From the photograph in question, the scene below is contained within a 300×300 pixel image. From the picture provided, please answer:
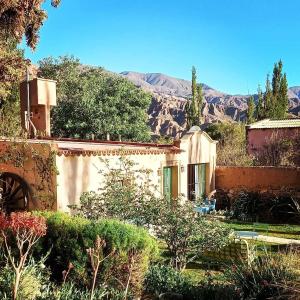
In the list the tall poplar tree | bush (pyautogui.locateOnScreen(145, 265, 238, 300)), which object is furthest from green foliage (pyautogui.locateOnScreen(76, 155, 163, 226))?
the tall poplar tree

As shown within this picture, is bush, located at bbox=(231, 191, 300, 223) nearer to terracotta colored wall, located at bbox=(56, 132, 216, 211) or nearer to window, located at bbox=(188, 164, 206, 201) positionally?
window, located at bbox=(188, 164, 206, 201)

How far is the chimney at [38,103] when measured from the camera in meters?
19.9

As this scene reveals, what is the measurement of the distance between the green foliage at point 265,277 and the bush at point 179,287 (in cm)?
22

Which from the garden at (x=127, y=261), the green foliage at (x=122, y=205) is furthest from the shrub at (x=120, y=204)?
the garden at (x=127, y=261)

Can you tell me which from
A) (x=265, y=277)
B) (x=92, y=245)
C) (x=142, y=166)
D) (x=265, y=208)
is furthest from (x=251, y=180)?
(x=92, y=245)

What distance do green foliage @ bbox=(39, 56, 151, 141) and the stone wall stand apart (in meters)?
9.73

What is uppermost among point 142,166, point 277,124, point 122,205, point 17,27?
point 17,27

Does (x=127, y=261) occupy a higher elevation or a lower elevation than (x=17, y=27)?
lower

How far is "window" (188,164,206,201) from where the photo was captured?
21781 millimetres

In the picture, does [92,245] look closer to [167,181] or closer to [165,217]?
[165,217]

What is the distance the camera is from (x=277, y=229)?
17.3 meters

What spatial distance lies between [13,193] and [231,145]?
22.2 meters

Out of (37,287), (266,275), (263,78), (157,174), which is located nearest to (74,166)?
(157,174)

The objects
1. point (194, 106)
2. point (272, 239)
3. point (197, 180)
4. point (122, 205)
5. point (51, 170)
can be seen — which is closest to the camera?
point (122, 205)
